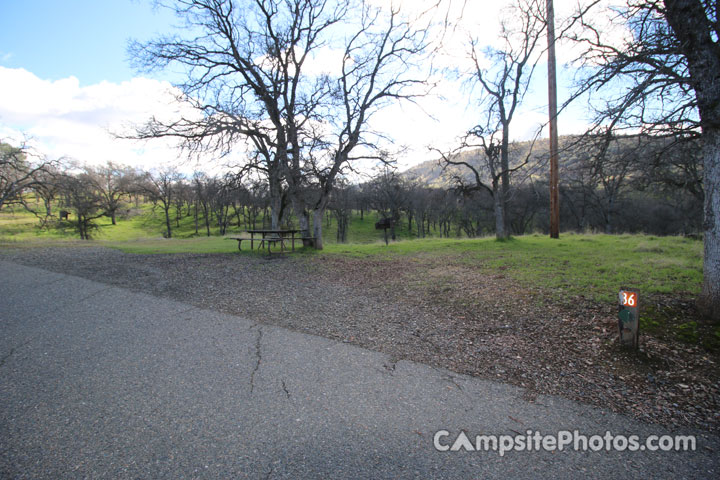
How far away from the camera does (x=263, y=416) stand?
2881mm

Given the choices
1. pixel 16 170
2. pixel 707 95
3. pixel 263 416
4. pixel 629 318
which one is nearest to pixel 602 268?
pixel 707 95

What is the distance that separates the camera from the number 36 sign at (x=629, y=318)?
12.4 feet

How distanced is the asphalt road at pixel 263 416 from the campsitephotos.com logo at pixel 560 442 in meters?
0.05

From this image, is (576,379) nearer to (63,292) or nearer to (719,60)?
(719,60)

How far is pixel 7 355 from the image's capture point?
4066mm

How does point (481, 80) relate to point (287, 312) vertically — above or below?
above

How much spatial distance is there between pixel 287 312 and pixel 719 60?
7.10 metres

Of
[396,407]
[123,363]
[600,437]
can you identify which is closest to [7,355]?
[123,363]

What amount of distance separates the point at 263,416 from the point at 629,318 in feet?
13.7

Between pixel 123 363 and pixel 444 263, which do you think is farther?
pixel 444 263

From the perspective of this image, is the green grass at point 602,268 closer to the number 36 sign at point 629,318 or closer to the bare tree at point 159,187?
the number 36 sign at point 629,318

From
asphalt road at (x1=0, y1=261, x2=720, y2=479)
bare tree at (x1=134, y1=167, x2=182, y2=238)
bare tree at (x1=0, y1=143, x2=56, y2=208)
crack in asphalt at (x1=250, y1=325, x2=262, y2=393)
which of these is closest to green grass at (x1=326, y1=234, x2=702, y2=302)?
asphalt road at (x1=0, y1=261, x2=720, y2=479)

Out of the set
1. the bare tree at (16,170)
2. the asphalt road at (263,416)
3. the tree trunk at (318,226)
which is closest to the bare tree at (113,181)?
the bare tree at (16,170)

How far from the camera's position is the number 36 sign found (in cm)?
378
